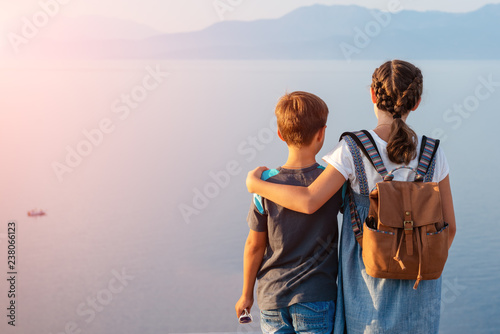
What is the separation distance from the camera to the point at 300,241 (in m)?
1.33

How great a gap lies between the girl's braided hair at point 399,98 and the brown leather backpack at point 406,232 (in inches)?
2.7

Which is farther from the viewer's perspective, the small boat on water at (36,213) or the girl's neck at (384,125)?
the small boat on water at (36,213)

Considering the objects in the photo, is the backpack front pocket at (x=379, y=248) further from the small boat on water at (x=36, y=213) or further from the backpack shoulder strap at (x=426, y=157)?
the small boat on water at (x=36, y=213)

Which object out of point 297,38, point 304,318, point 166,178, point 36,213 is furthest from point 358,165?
point 297,38

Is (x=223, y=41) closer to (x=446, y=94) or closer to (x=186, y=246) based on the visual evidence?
(x=446, y=94)

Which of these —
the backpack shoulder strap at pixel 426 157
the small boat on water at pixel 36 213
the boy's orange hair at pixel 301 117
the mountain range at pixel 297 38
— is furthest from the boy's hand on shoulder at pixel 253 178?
the mountain range at pixel 297 38

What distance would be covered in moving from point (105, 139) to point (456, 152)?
3.00m

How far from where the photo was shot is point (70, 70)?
602 cm

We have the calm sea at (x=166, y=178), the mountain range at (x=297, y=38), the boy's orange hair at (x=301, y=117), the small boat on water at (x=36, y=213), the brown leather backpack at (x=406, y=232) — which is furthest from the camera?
the mountain range at (x=297, y=38)

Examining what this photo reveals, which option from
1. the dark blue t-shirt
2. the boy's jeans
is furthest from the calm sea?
the boy's jeans

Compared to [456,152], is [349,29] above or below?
above

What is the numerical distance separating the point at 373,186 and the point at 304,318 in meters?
0.36

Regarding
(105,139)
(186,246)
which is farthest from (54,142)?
(186,246)

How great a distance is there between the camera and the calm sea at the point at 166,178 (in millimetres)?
2795
